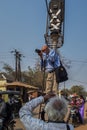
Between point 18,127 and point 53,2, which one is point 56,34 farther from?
point 18,127

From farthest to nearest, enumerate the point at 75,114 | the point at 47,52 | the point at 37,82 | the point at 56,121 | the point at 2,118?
1. the point at 37,82
2. the point at 75,114
3. the point at 2,118
4. the point at 47,52
5. the point at 56,121

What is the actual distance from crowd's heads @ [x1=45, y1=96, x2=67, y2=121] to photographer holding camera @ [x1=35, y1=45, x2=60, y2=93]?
490 cm

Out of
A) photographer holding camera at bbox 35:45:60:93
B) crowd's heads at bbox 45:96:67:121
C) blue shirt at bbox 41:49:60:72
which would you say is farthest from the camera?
blue shirt at bbox 41:49:60:72

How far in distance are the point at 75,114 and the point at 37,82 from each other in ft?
200

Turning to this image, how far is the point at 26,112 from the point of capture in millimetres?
4391

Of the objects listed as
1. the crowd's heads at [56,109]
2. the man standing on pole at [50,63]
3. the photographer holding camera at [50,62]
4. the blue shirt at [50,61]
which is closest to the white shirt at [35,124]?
the crowd's heads at [56,109]

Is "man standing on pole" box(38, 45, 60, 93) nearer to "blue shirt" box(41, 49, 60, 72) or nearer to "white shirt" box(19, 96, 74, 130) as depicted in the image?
"blue shirt" box(41, 49, 60, 72)

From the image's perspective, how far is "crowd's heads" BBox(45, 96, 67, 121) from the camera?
4.28m

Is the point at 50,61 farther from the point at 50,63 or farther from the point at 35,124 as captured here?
the point at 35,124

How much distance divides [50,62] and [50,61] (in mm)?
59

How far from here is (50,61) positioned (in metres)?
10.2

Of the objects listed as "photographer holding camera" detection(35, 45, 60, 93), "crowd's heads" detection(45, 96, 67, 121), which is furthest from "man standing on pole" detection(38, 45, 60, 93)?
"crowd's heads" detection(45, 96, 67, 121)

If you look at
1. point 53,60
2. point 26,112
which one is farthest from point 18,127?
point 26,112

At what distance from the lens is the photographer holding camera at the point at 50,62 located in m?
9.65
